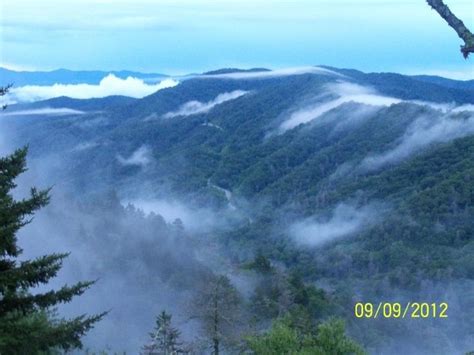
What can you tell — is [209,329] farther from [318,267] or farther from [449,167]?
[449,167]

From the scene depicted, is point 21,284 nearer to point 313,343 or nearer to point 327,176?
point 313,343

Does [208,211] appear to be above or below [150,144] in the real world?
below

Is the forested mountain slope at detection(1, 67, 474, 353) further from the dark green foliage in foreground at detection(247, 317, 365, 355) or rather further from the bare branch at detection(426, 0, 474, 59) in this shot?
the bare branch at detection(426, 0, 474, 59)

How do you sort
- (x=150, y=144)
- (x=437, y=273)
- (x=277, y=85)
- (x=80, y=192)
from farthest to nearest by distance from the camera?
(x=277, y=85) < (x=150, y=144) < (x=80, y=192) < (x=437, y=273)

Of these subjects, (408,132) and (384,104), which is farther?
(384,104)

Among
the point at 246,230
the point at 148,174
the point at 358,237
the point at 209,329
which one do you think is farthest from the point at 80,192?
the point at 209,329

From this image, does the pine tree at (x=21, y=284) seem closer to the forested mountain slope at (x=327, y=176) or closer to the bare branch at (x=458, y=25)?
the bare branch at (x=458, y=25)
